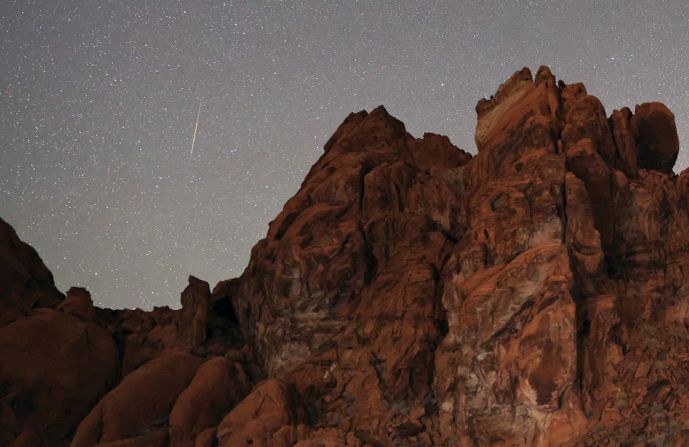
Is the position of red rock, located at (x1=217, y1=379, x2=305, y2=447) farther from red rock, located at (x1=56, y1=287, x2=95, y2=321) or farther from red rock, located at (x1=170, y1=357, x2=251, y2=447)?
red rock, located at (x1=56, y1=287, x2=95, y2=321)

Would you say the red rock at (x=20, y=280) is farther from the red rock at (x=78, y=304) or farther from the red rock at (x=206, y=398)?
the red rock at (x=206, y=398)

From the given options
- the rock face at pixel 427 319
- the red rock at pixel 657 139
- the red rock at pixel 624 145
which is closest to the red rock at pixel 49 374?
the rock face at pixel 427 319

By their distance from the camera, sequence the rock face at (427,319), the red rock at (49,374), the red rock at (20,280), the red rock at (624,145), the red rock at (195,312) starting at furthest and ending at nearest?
the red rock at (195,312), the red rock at (20,280), the red rock at (624,145), the red rock at (49,374), the rock face at (427,319)

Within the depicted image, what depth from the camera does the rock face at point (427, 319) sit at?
3972 cm

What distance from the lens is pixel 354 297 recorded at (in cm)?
4969

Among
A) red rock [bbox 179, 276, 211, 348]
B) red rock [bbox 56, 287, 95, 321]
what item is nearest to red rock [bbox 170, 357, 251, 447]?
red rock [bbox 179, 276, 211, 348]

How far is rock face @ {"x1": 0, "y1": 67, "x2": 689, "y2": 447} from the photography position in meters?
39.7

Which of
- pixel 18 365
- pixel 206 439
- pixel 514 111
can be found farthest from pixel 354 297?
pixel 18 365

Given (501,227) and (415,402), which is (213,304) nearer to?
(415,402)

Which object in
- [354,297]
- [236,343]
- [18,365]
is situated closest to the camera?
[18,365]

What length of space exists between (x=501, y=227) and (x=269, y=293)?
1708 centimetres

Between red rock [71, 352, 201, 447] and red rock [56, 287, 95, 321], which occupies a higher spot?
red rock [56, 287, 95, 321]

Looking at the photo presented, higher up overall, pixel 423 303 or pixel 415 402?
pixel 423 303

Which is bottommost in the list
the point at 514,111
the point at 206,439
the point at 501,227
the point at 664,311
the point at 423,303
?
the point at 206,439
